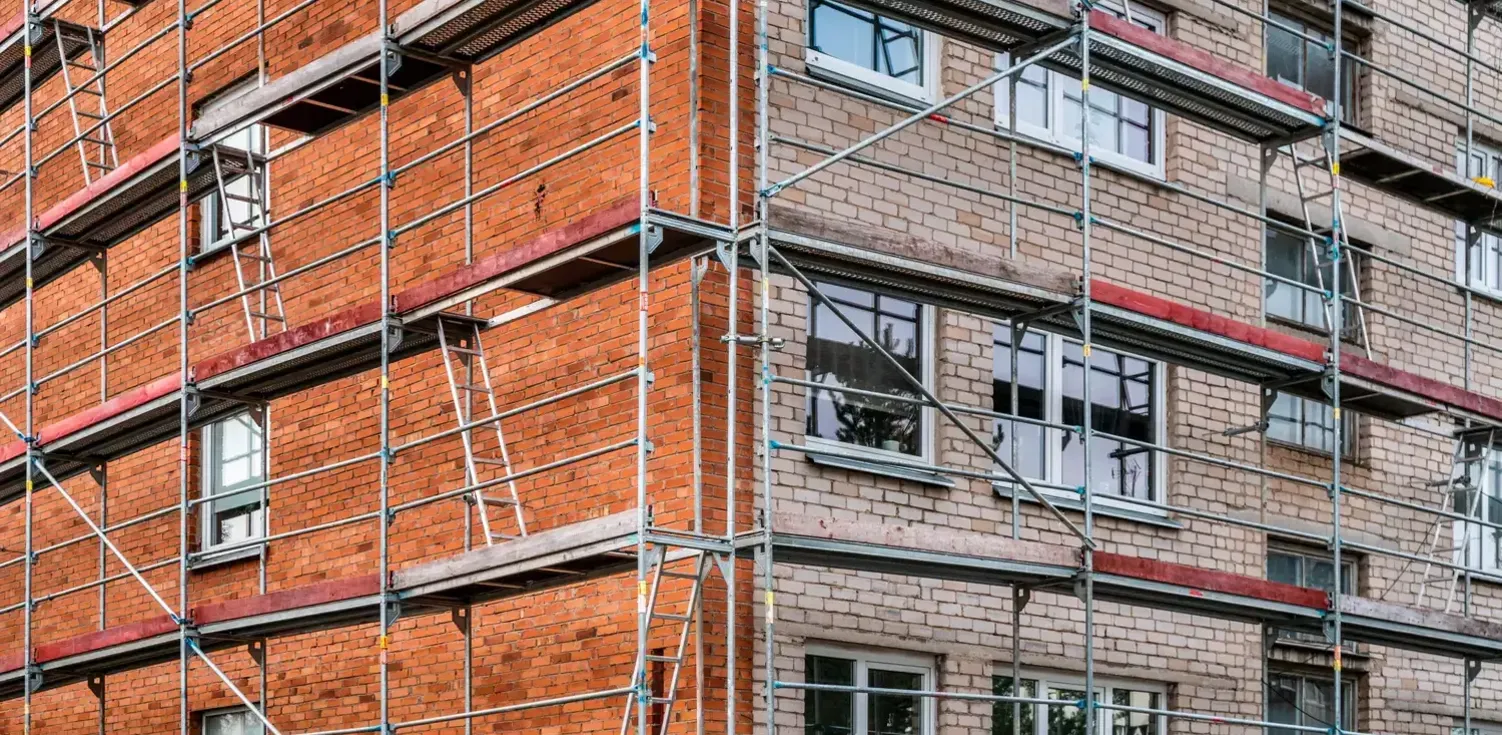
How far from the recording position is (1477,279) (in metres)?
19.6

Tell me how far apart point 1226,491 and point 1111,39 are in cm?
368

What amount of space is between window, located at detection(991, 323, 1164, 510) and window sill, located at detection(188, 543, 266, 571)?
508 cm

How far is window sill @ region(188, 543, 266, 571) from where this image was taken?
16234mm

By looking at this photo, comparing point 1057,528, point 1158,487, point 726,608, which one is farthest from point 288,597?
point 1158,487

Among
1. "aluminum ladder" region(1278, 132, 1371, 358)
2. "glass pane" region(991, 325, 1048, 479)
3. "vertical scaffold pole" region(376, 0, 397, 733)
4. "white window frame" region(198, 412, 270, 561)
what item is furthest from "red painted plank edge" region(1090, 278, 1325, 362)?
"white window frame" region(198, 412, 270, 561)

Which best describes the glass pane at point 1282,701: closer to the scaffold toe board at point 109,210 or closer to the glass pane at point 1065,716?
the glass pane at point 1065,716

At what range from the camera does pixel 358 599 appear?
13.8 m

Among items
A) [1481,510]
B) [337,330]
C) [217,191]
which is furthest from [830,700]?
[1481,510]

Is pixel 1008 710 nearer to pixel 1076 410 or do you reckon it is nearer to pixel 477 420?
pixel 1076 410

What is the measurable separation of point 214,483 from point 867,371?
558cm

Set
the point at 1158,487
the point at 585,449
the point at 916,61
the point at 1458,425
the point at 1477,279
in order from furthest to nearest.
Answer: the point at 1477,279 < the point at 1458,425 < the point at 1158,487 < the point at 916,61 < the point at 585,449

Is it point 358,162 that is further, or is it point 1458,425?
point 1458,425

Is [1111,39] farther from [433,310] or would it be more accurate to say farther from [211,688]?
[211,688]

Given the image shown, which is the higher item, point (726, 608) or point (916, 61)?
point (916, 61)
